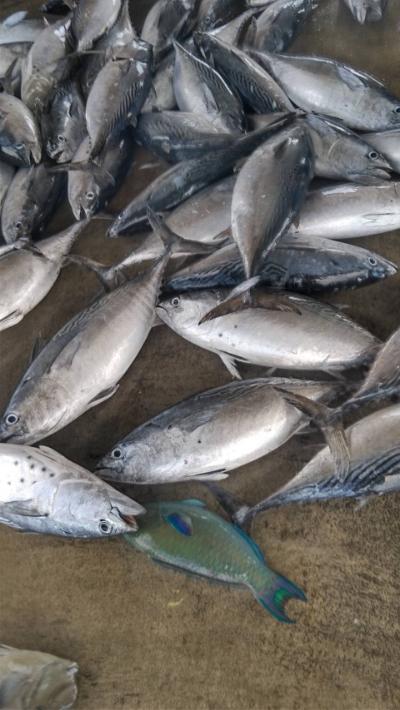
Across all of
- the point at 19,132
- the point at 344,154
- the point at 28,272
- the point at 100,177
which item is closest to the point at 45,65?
the point at 19,132

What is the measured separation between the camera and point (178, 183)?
7.48 feet

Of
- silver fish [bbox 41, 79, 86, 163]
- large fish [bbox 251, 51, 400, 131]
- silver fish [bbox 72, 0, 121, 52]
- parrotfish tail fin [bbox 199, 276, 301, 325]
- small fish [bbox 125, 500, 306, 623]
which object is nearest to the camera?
small fish [bbox 125, 500, 306, 623]

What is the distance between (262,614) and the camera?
5.98 feet

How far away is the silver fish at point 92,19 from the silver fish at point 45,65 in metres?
0.07

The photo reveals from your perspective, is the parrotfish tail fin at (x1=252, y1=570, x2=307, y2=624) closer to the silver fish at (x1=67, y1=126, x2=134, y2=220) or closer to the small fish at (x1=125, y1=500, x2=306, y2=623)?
the small fish at (x1=125, y1=500, x2=306, y2=623)

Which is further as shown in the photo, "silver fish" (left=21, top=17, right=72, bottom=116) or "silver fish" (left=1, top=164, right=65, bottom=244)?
"silver fish" (left=21, top=17, right=72, bottom=116)

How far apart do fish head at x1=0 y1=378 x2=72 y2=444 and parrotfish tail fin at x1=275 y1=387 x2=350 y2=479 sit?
0.88m

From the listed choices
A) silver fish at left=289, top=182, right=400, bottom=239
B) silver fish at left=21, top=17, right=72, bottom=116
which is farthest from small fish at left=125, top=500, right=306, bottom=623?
silver fish at left=21, top=17, right=72, bottom=116

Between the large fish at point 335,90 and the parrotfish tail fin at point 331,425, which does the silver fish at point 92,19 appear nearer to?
the large fish at point 335,90

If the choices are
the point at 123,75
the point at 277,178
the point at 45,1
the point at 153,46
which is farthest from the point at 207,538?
the point at 45,1

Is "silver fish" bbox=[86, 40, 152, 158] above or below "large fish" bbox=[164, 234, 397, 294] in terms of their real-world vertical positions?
above

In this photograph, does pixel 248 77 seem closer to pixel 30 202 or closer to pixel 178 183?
pixel 178 183

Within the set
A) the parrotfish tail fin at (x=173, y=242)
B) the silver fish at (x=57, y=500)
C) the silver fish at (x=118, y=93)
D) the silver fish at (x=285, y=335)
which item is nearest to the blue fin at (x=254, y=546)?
the silver fish at (x=57, y=500)

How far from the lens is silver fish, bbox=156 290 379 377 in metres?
1.87
